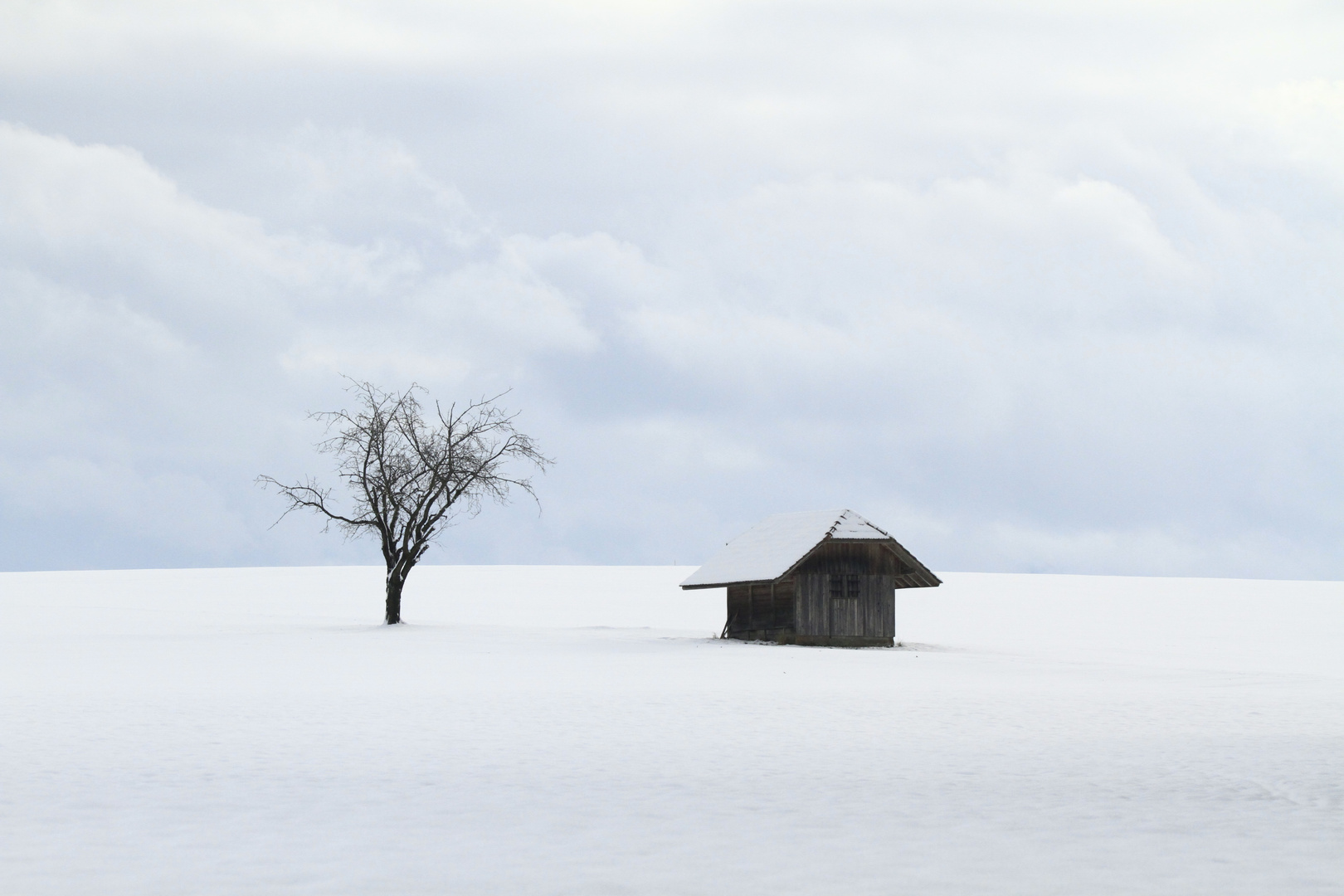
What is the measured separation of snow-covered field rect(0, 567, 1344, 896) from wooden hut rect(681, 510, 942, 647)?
4.49m

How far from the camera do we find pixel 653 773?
1290 centimetres

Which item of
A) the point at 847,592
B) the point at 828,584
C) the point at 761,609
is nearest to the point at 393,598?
the point at 761,609

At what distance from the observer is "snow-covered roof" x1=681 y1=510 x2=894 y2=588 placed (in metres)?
39.1

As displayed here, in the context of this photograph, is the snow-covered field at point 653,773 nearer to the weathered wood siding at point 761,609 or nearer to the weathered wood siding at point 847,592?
the weathered wood siding at point 847,592

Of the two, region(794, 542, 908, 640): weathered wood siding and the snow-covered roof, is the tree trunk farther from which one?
region(794, 542, 908, 640): weathered wood siding

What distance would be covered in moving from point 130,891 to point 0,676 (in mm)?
19840

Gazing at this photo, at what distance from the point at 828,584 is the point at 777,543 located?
8.68 ft

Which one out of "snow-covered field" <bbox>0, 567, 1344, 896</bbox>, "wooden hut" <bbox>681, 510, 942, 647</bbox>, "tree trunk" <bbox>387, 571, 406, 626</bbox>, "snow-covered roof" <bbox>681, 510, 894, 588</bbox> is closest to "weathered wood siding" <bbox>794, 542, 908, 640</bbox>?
"wooden hut" <bbox>681, 510, 942, 647</bbox>

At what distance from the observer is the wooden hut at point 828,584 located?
3903 cm

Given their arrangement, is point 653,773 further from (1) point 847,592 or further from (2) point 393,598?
(2) point 393,598

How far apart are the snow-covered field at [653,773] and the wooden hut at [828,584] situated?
449 centimetres

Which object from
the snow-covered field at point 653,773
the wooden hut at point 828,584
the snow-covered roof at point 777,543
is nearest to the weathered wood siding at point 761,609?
the wooden hut at point 828,584

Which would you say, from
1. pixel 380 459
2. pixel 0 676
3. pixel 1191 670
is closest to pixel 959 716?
pixel 1191 670

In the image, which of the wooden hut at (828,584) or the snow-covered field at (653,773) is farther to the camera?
the wooden hut at (828,584)
